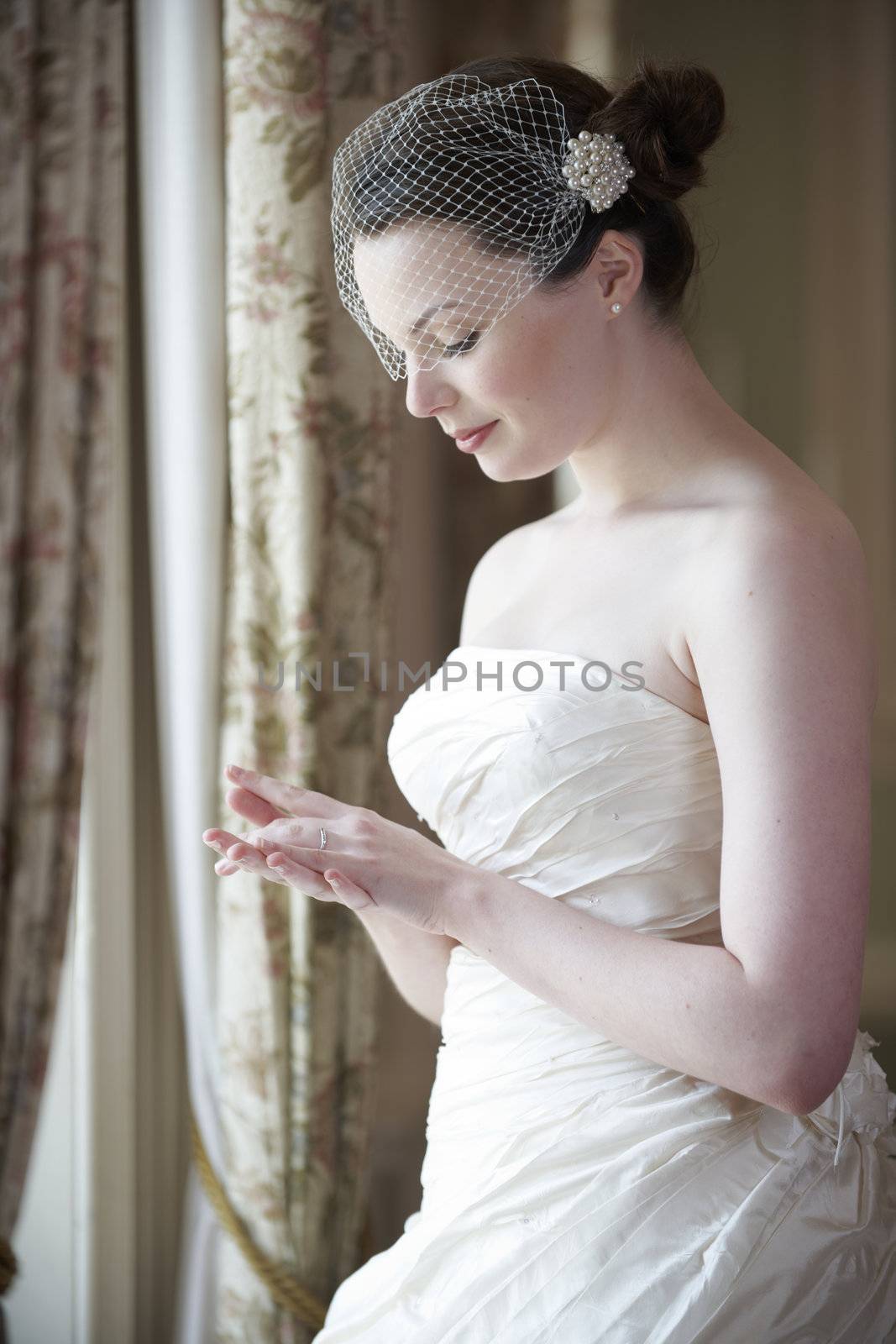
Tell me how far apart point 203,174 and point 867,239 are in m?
1.39

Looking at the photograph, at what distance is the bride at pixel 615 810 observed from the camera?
89cm

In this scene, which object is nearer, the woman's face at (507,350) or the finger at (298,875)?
the finger at (298,875)

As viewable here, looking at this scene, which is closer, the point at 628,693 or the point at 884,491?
the point at 628,693

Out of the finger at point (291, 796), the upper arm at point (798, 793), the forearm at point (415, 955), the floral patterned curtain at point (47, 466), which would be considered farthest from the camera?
the floral patterned curtain at point (47, 466)

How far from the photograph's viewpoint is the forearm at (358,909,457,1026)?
1313 mm

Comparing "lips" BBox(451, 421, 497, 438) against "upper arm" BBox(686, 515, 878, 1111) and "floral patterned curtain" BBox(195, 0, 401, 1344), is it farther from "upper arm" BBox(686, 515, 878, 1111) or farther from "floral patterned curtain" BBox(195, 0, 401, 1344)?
"floral patterned curtain" BBox(195, 0, 401, 1344)

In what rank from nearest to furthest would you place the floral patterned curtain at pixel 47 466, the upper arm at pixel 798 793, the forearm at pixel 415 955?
the upper arm at pixel 798 793
the forearm at pixel 415 955
the floral patterned curtain at pixel 47 466

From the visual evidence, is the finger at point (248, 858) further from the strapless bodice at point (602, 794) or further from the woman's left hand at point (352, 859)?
the strapless bodice at point (602, 794)

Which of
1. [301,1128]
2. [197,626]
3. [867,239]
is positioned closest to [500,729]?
[197,626]

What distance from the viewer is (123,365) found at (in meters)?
1.94

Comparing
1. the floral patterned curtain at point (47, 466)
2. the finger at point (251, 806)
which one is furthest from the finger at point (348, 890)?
the floral patterned curtain at point (47, 466)

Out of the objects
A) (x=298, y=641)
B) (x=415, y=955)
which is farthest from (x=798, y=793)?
(x=298, y=641)

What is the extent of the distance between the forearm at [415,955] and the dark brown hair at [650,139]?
712 mm

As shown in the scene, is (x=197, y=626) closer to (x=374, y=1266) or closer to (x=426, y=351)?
(x=426, y=351)
